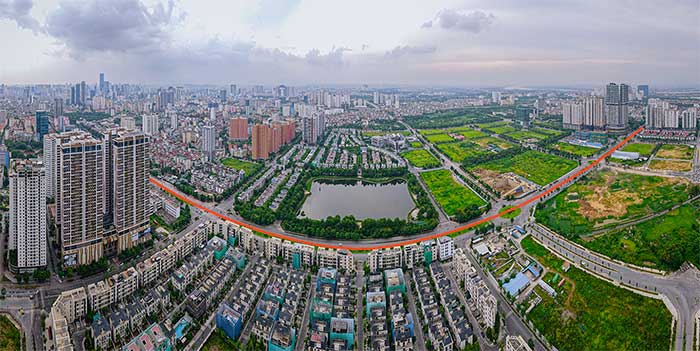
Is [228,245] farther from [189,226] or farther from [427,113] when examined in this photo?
[427,113]

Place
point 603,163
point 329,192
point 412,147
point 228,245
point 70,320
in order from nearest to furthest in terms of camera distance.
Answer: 1. point 70,320
2. point 228,245
3. point 329,192
4. point 603,163
5. point 412,147

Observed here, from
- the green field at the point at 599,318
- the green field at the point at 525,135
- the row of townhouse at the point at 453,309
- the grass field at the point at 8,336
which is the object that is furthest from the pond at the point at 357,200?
the green field at the point at 525,135

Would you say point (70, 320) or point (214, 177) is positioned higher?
point (214, 177)

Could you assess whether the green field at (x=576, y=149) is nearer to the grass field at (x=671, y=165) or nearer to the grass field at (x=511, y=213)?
the grass field at (x=671, y=165)

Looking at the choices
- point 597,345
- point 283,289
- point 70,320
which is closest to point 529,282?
point 597,345

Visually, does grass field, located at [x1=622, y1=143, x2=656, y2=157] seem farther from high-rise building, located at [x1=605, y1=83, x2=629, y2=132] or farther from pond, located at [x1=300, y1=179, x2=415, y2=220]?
pond, located at [x1=300, y1=179, x2=415, y2=220]

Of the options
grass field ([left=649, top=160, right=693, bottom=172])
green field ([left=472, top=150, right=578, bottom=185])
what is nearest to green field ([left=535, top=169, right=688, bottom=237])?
green field ([left=472, top=150, right=578, bottom=185])
